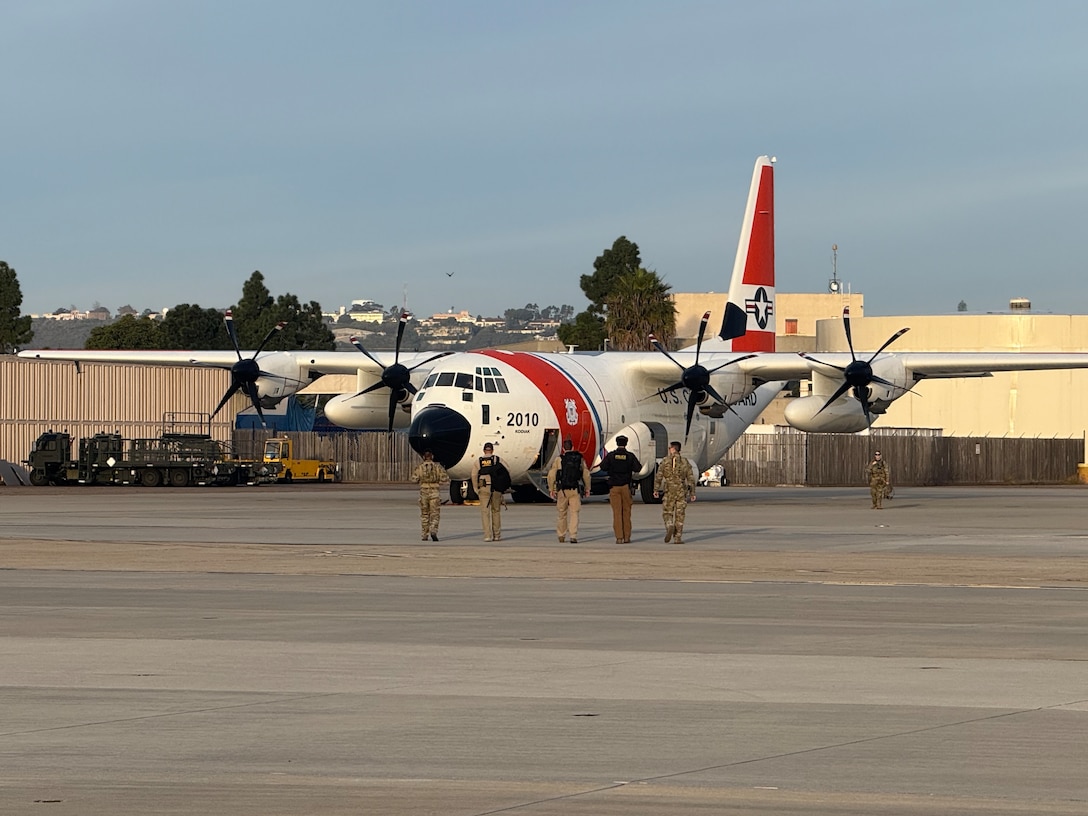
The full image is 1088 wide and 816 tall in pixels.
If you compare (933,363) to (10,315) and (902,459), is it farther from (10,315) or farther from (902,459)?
(10,315)

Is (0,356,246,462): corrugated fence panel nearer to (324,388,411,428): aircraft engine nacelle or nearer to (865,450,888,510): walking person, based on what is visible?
(324,388,411,428): aircraft engine nacelle

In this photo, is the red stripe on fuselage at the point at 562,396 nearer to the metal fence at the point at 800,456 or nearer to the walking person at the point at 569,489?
the walking person at the point at 569,489

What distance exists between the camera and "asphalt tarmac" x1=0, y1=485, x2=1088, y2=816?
8.44 m

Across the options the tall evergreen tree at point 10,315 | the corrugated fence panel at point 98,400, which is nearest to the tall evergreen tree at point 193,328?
the tall evergreen tree at point 10,315

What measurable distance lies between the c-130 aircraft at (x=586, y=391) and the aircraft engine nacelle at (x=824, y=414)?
4 cm

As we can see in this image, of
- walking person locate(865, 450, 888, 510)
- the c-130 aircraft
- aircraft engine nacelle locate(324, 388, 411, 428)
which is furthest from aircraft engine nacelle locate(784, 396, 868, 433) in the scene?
aircraft engine nacelle locate(324, 388, 411, 428)

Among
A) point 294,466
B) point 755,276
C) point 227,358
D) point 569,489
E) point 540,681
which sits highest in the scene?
point 755,276

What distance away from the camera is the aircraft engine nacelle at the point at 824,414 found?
45.1 m

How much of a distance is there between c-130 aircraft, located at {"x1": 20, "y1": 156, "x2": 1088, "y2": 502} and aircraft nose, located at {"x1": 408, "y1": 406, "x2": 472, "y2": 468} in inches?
1.3

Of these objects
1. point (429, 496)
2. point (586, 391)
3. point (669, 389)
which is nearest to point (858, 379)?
point (669, 389)

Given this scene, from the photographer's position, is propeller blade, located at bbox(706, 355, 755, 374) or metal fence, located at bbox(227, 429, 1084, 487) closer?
propeller blade, located at bbox(706, 355, 755, 374)

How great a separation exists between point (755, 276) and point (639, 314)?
129 feet

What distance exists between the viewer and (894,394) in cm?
4481

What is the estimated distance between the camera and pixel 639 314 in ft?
301
